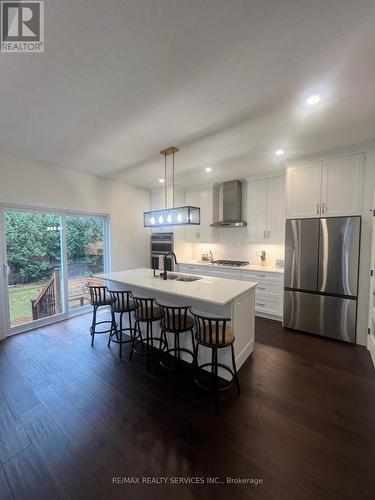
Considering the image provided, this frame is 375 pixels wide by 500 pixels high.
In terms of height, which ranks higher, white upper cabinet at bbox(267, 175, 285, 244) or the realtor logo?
the realtor logo

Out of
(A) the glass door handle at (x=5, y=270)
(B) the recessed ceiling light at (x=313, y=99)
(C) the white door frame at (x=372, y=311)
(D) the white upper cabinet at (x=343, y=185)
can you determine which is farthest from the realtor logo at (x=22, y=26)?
(C) the white door frame at (x=372, y=311)

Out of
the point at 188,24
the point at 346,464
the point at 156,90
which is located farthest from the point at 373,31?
the point at 346,464

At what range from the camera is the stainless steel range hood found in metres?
4.54

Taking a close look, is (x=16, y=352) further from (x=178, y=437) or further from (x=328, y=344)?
(x=328, y=344)

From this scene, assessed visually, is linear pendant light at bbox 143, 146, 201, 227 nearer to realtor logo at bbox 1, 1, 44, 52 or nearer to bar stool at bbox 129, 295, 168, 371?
bar stool at bbox 129, 295, 168, 371

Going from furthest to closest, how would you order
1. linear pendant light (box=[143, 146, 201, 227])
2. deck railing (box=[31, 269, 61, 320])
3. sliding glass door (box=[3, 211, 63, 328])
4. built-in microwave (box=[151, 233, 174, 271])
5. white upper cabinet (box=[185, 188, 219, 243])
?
built-in microwave (box=[151, 233, 174, 271]) < white upper cabinet (box=[185, 188, 219, 243]) < deck railing (box=[31, 269, 61, 320]) < sliding glass door (box=[3, 211, 63, 328]) < linear pendant light (box=[143, 146, 201, 227])

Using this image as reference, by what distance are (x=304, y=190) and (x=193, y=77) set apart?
254cm

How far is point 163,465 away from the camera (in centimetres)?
145

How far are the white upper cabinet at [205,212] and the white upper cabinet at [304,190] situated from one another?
5.95ft

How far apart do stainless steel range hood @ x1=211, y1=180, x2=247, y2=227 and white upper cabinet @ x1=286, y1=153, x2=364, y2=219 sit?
1.19 m

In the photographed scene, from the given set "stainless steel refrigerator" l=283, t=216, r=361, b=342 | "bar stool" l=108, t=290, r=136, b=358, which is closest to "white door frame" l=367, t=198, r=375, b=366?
"stainless steel refrigerator" l=283, t=216, r=361, b=342

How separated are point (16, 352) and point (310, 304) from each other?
4.40 meters

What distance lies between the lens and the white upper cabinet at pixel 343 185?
2.98 m

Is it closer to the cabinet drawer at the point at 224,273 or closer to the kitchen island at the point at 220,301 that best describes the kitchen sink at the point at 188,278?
the kitchen island at the point at 220,301
